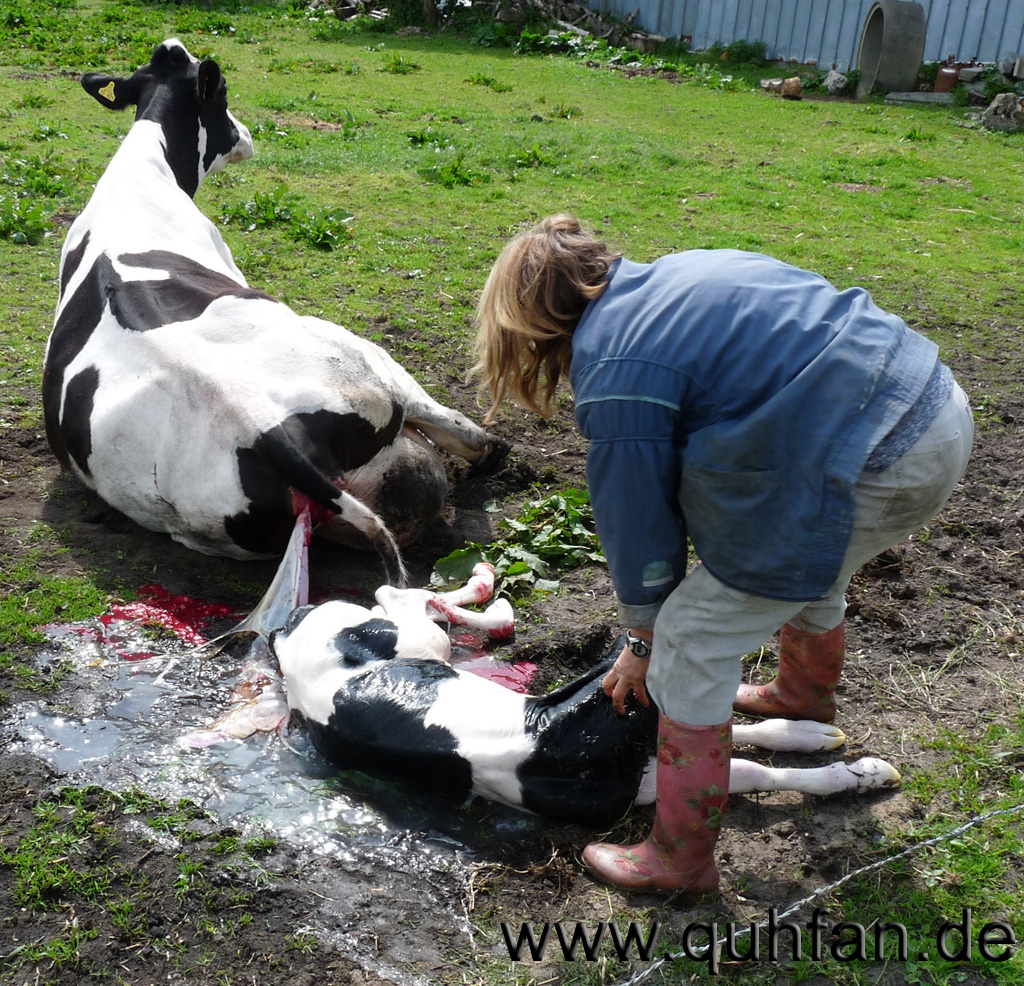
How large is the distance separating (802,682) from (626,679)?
783 millimetres

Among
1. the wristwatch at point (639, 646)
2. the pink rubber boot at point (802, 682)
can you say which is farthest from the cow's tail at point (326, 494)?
the wristwatch at point (639, 646)

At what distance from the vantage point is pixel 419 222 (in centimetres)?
830

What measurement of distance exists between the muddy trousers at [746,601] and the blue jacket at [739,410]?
8 centimetres

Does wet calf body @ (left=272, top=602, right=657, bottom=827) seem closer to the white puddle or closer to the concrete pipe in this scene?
the white puddle

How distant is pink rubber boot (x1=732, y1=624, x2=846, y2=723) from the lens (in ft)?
10.8

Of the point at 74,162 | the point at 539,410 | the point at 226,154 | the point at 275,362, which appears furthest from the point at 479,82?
the point at 539,410

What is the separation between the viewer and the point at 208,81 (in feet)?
22.1

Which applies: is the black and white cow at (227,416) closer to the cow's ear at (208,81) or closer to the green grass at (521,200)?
the green grass at (521,200)

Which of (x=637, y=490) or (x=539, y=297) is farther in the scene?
(x=539, y=297)

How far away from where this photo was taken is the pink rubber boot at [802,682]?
3.30 m

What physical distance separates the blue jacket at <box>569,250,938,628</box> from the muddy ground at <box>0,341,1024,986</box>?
0.96 m

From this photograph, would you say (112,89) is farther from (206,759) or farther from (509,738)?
(509,738)

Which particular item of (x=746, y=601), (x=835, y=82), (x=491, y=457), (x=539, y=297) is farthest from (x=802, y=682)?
(x=835, y=82)

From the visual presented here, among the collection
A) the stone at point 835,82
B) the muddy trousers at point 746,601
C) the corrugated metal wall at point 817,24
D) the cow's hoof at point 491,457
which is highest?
the corrugated metal wall at point 817,24
